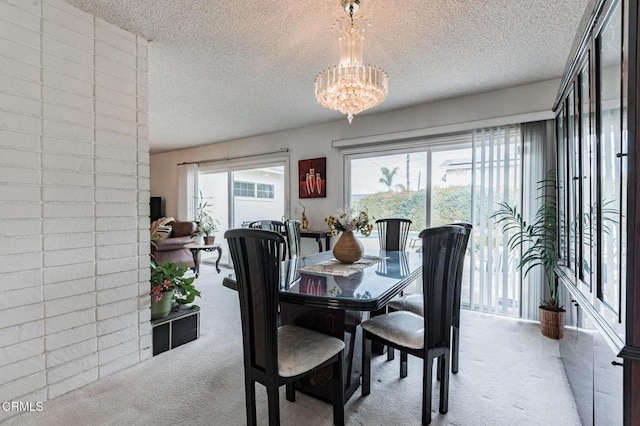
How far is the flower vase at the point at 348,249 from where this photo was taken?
225 centimetres

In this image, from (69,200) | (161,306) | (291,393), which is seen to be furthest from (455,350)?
(69,200)

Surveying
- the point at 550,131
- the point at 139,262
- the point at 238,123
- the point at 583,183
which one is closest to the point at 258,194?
the point at 238,123

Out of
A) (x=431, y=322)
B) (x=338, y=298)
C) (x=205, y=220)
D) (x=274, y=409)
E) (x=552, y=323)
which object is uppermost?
(x=205, y=220)

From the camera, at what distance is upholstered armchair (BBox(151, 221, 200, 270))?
14.9 ft

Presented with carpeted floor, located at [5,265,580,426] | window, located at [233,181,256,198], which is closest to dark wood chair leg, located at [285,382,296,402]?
carpeted floor, located at [5,265,580,426]

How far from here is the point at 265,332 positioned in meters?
1.33

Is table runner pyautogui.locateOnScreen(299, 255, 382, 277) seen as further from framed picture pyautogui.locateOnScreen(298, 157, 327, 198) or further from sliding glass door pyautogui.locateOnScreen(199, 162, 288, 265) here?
sliding glass door pyautogui.locateOnScreen(199, 162, 288, 265)

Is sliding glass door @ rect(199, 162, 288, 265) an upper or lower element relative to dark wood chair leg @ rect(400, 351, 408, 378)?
upper

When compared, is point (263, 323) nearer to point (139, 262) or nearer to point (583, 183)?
point (139, 262)

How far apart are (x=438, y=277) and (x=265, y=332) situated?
915mm

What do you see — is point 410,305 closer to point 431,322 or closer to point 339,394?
point 431,322

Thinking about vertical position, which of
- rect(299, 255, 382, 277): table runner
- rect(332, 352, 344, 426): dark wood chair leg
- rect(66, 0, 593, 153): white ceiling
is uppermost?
rect(66, 0, 593, 153): white ceiling

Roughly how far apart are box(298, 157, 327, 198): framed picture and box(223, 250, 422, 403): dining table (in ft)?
8.25

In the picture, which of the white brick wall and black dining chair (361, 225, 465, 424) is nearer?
black dining chair (361, 225, 465, 424)
